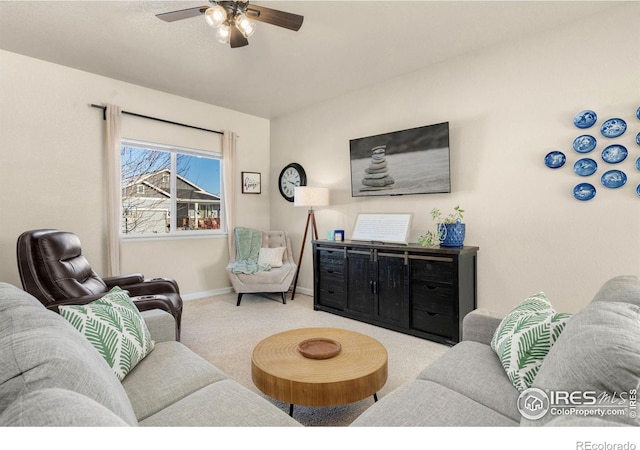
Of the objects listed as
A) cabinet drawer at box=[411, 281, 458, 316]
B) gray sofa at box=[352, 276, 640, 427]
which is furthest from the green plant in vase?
gray sofa at box=[352, 276, 640, 427]

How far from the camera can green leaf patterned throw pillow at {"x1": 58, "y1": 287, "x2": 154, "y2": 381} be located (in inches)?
52.6

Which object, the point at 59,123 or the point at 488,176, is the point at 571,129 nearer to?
the point at 488,176

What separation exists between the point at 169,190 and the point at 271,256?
1658 millimetres

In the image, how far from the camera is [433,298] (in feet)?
9.77

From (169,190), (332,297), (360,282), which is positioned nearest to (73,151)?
(169,190)

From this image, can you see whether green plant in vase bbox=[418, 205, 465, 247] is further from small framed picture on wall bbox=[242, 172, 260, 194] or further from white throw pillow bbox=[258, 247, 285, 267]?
small framed picture on wall bbox=[242, 172, 260, 194]

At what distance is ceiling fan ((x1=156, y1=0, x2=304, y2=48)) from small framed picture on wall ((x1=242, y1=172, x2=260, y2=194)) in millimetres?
2796

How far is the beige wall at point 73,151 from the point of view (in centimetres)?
319

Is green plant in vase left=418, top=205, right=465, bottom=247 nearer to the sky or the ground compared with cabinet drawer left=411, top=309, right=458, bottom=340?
nearer to the sky

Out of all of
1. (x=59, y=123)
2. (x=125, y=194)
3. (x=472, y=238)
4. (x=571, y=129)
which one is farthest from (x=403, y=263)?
(x=59, y=123)

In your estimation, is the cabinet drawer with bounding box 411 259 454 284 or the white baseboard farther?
the white baseboard

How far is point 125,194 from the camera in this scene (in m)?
4.04

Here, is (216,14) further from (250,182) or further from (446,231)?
(250,182)

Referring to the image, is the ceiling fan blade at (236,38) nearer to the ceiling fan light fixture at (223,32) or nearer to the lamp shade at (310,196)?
the ceiling fan light fixture at (223,32)
